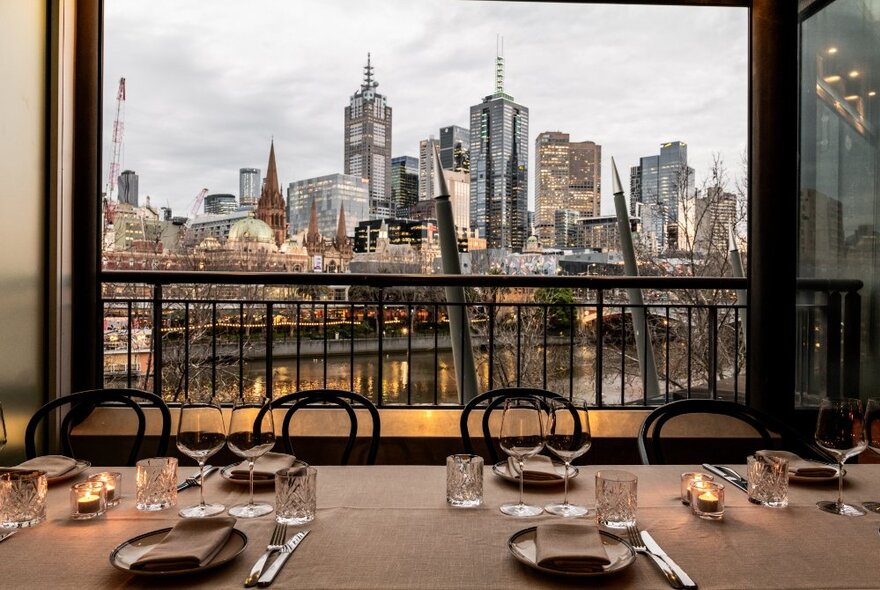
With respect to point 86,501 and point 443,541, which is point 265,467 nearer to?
point 86,501

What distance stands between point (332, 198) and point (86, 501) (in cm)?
343

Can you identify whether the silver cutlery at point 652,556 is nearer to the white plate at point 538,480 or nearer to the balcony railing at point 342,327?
the white plate at point 538,480

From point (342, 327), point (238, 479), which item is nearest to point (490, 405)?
point (238, 479)

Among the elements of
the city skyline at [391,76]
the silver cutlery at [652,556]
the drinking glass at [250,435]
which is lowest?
the silver cutlery at [652,556]

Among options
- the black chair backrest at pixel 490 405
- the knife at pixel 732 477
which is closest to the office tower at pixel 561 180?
the black chair backrest at pixel 490 405

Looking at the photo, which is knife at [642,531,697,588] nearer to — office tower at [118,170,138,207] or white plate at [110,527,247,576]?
white plate at [110,527,247,576]

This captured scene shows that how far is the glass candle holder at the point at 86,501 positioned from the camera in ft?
4.18

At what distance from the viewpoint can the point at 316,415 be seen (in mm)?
3291

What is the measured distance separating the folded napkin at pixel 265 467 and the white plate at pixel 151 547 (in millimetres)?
322

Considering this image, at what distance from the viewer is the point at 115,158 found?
3.65 metres

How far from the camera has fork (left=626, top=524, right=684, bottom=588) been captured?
1015 millimetres

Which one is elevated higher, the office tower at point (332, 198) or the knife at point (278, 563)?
the office tower at point (332, 198)

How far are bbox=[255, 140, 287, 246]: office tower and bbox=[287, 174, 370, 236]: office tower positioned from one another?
0.24ft

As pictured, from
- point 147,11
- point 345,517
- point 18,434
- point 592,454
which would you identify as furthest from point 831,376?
point 147,11
